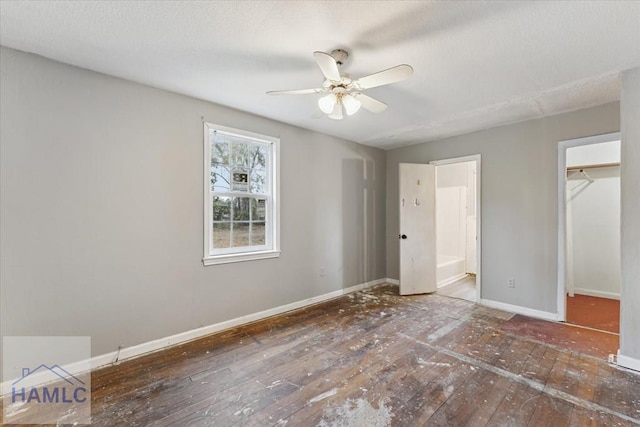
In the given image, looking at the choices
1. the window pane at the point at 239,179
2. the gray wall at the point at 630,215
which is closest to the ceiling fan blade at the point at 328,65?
the window pane at the point at 239,179

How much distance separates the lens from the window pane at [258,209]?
3.39 m

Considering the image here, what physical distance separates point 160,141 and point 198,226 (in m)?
0.90

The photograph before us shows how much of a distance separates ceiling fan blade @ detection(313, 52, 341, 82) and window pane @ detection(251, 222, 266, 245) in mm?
2022

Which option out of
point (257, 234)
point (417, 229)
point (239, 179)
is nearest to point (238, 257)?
point (257, 234)

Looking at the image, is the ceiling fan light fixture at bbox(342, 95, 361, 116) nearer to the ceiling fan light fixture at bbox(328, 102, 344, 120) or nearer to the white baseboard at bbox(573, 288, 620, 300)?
the ceiling fan light fixture at bbox(328, 102, 344, 120)

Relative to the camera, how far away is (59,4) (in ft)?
5.24

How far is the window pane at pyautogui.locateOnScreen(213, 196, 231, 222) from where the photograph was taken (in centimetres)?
309

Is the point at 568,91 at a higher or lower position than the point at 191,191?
higher

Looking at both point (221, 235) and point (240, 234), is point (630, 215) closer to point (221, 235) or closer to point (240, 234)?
point (240, 234)

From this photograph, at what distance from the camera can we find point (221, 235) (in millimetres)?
3152

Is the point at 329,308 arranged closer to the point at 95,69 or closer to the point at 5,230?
the point at 5,230

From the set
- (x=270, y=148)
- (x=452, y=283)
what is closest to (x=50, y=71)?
(x=270, y=148)

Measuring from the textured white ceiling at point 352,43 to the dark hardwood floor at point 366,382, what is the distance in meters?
2.46

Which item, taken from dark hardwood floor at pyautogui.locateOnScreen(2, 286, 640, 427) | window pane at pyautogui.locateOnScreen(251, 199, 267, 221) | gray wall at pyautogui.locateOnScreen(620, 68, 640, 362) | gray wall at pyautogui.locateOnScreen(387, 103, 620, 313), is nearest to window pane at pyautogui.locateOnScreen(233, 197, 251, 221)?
window pane at pyautogui.locateOnScreen(251, 199, 267, 221)
